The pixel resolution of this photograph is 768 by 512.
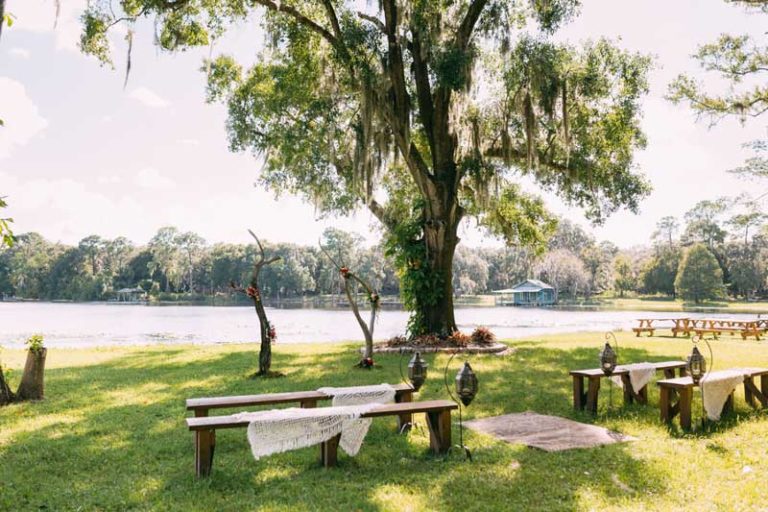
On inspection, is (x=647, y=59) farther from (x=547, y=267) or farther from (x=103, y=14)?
(x=547, y=267)

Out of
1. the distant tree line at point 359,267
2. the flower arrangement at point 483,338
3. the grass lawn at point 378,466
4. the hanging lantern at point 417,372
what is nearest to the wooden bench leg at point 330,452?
the grass lawn at point 378,466

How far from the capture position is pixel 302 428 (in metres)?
4.43

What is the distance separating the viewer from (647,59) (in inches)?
549

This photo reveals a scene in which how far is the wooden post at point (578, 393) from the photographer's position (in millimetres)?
6742

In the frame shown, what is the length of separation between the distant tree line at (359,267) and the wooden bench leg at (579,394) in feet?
162

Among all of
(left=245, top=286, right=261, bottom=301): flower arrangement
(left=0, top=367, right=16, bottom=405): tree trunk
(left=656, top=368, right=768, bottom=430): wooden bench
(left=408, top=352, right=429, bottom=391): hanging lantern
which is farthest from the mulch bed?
(left=0, top=367, right=16, bottom=405): tree trunk

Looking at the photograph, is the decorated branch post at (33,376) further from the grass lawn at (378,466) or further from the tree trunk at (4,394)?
the grass lawn at (378,466)

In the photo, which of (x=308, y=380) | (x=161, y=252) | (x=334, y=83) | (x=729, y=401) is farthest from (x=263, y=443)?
(x=161, y=252)

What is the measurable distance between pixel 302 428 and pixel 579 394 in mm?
3736

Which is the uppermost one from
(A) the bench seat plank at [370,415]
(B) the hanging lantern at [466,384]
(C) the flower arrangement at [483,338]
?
(B) the hanging lantern at [466,384]

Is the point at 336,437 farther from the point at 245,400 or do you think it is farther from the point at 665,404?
the point at 665,404

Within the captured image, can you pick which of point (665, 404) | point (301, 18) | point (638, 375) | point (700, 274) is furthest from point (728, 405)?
point (700, 274)

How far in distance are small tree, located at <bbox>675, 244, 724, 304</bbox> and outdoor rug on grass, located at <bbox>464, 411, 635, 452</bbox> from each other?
178ft

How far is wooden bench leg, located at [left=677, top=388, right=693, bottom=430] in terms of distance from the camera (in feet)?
19.0
